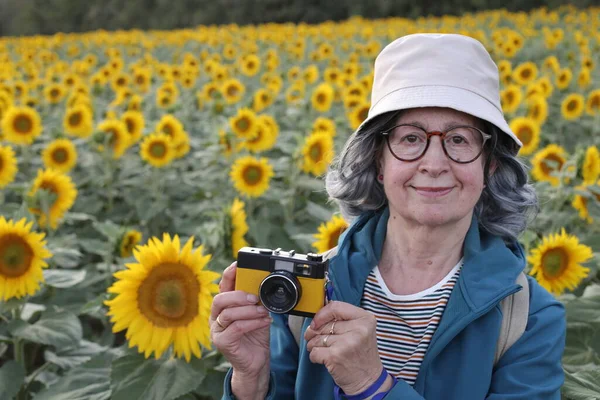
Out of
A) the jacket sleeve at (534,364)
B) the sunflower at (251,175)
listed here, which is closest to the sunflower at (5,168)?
the sunflower at (251,175)

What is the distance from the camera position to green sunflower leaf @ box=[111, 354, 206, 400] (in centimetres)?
196

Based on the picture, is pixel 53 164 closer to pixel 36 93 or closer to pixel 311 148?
pixel 311 148

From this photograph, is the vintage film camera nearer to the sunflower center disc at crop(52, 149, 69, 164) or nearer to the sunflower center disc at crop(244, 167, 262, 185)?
the sunflower center disc at crop(244, 167, 262, 185)

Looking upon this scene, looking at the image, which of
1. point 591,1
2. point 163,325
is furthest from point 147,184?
point 591,1

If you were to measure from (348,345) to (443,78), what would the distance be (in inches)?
25.3

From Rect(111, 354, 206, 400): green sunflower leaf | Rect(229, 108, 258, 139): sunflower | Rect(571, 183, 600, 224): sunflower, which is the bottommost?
Rect(111, 354, 206, 400): green sunflower leaf

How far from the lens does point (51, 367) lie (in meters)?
2.71

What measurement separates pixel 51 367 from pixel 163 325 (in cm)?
Answer: 100

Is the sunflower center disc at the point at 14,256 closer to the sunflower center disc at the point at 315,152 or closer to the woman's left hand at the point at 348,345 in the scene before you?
the woman's left hand at the point at 348,345

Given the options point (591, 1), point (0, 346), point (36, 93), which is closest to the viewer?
point (0, 346)

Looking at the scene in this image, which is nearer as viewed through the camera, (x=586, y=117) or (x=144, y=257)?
(x=144, y=257)

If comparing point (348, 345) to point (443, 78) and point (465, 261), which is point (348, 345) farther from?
point (443, 78)

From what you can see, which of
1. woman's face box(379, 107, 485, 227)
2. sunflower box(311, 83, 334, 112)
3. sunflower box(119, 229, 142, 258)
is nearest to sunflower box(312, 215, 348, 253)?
sunflower box(119, 229, 142, 258)

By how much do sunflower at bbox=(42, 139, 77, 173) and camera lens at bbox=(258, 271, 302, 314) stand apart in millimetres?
3068
